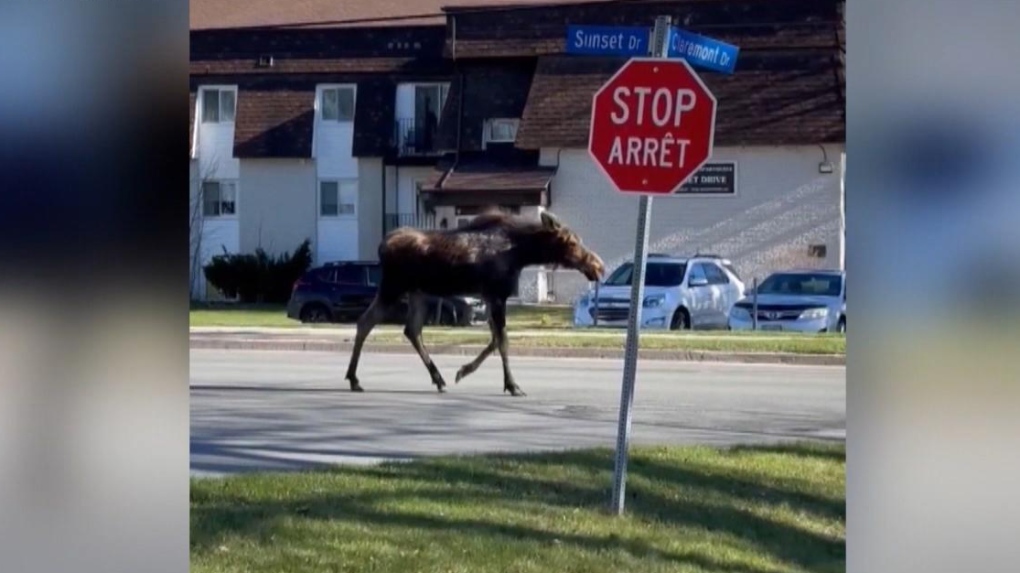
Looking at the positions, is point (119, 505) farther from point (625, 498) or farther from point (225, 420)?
point (225, 420)

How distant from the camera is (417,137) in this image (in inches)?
1668

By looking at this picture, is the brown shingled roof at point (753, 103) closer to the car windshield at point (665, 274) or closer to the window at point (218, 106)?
the car windshield at point (665, 274)

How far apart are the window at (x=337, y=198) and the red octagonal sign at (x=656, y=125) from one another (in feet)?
116

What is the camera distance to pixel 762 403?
15.8 m

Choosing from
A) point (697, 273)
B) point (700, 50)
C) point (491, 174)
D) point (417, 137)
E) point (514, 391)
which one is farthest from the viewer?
point (417, 137)

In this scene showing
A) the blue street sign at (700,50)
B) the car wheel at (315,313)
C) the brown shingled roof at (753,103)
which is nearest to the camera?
the blue street sign at (700,50)

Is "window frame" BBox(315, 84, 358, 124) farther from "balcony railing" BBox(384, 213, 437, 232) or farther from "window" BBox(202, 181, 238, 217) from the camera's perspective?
"window" BBox(202, 181, 238, 217)

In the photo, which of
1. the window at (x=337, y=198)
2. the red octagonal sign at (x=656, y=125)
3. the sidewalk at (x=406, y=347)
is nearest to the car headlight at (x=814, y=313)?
the sidewalk at (x=406, y=347)

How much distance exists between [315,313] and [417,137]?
39.6 ft

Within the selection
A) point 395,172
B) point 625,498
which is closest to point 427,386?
point 625,498

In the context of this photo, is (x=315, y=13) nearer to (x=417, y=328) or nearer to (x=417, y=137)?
(x=417, y=137)

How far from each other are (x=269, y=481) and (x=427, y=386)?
8.12 m

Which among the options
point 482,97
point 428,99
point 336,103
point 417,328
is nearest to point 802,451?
point 417,328

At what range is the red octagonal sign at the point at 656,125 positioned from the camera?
791cm
